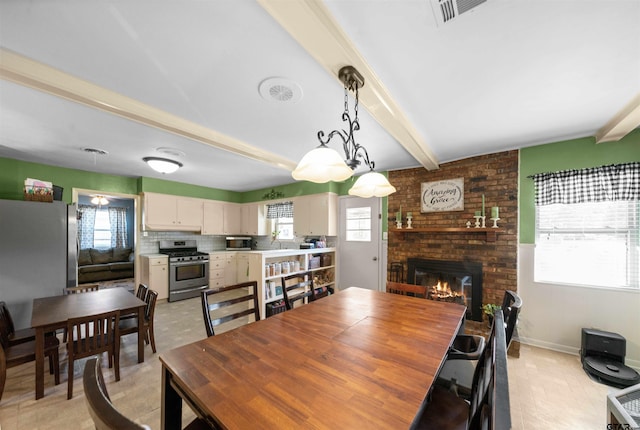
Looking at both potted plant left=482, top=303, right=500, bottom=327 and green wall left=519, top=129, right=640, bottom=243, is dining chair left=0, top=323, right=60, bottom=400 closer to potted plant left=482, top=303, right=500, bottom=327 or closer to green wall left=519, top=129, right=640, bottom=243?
potted plant left=482, top=303, right=500, bottom=327

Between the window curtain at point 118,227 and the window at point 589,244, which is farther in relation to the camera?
the window curtain at point 118,227

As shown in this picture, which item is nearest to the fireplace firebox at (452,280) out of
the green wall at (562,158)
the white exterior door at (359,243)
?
the white exterior door at (359,243)

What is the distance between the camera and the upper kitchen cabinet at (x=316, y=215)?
454 centimetres

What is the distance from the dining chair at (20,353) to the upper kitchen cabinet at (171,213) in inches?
108

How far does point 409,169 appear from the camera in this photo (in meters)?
3.97

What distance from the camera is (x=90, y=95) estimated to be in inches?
68.6

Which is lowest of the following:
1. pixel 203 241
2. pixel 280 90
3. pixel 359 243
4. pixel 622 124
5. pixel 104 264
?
pixel 104 264

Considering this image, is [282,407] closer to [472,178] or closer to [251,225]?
[472,178]

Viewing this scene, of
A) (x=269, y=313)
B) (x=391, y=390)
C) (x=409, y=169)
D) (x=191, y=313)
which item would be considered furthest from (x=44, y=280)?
(x=409, y=169)

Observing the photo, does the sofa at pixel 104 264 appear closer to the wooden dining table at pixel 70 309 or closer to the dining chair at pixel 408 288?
the wooden dining table at pixel 70 309

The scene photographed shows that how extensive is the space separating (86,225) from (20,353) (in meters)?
6.22

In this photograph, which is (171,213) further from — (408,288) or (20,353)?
(408,288)

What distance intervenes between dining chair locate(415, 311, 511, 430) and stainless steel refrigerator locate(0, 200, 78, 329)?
4.15 meters

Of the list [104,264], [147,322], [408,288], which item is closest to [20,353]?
[147,322]
